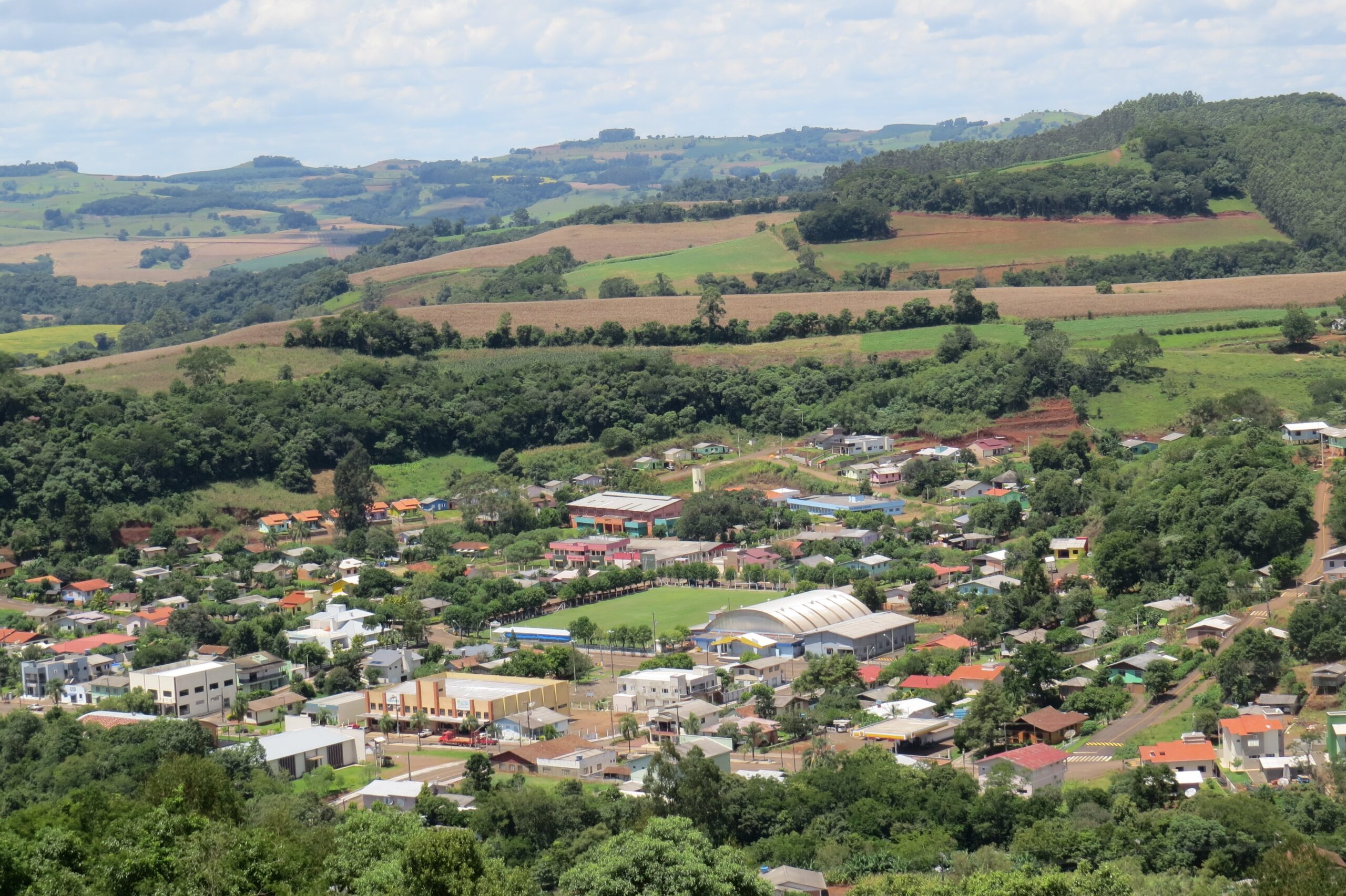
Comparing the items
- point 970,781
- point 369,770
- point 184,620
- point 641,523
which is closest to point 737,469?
point 641,523

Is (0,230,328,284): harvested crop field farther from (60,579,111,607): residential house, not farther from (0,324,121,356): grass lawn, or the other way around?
(60,579,111,607): residential house

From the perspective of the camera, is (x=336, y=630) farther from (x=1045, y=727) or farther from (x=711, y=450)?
(x=711, y=450)

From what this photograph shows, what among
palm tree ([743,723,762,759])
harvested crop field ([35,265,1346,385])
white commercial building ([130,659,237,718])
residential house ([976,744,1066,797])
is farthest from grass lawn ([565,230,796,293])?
residential house ([976,744,1066,797])

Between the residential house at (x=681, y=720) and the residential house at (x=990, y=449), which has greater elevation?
the residential house at (x=990, y=449)

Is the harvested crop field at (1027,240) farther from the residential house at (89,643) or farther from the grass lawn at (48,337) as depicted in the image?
the residential house at (89,643)

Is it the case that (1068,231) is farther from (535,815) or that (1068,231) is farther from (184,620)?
(535,815)

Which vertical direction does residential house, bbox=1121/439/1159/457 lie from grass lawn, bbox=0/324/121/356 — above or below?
above

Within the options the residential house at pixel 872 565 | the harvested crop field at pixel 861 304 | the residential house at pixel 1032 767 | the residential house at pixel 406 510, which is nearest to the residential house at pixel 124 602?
the residential house at pixel 406 510
